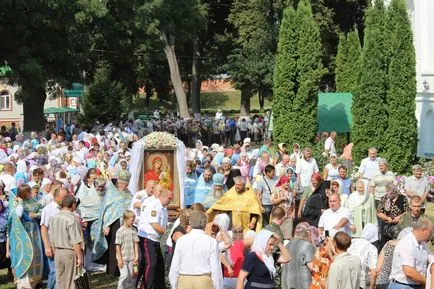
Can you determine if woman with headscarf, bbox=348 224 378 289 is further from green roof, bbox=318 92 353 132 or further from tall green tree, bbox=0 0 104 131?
tall green tree, bbox=0 0 104 131

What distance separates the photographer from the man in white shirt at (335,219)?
13.6 meters

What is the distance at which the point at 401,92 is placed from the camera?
1043 inches

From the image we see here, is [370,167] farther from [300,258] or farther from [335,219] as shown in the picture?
[300,258]

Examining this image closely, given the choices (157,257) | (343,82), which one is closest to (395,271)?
(157,257)

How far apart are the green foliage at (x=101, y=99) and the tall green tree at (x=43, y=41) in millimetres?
10425

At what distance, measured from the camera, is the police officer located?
1319 centimetres

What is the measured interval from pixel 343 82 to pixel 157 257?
30.6m

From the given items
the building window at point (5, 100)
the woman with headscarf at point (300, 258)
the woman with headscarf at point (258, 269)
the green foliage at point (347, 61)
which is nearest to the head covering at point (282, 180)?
the woman with headscarf at point (300, 258)

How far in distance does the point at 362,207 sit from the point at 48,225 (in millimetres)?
4955

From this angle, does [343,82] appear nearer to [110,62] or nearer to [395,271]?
[110,62]

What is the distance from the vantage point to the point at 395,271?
33.0 feet

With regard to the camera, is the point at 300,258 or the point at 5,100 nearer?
the point at 300,258

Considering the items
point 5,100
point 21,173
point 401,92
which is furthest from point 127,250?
point 5,100

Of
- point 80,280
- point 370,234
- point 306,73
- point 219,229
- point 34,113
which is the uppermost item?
point 306,73
